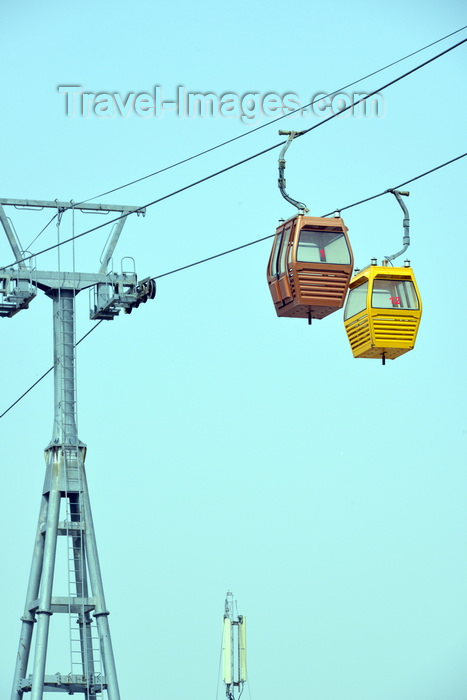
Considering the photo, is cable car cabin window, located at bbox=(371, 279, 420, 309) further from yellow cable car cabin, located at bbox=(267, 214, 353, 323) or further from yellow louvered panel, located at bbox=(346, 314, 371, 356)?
yellow cable car cabin, located at bbox=(267, 214, 353, 323)

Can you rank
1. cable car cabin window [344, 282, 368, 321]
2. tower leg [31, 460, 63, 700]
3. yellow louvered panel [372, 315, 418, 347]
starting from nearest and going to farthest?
1. yellow louvered panel [372, 315, 418, 347]
2. cable car cabin window [344, 282, 368, 321]
3. tower leg [31, 460, 63, 700]

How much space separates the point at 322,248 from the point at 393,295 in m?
1.84

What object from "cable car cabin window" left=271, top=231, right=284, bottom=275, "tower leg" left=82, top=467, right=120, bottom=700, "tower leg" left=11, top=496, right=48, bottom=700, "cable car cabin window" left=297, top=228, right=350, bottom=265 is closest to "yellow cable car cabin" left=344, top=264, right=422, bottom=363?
"cable car cabin window" left=297, top=228, right=350, bottom=265

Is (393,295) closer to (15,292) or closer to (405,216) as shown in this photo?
(405,216)

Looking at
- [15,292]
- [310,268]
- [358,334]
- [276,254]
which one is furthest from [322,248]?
[15,292]

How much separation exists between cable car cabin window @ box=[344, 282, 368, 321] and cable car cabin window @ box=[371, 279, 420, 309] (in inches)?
8.9

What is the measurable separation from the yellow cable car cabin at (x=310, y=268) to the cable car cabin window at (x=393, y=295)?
3.17 ft

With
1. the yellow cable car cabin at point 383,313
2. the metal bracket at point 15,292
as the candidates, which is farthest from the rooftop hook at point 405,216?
the metal bracket at point 15,292

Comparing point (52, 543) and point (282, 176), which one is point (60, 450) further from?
point (282, 176)

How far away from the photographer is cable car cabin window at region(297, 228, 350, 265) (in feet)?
106

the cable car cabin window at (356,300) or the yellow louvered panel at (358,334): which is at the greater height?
the cable car cabin window at (356,300)

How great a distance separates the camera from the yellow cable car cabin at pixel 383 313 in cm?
3325

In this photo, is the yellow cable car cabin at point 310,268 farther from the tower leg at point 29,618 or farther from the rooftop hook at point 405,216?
the tower leg at point 29,618

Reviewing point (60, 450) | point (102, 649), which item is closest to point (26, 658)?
point (102, 649)
